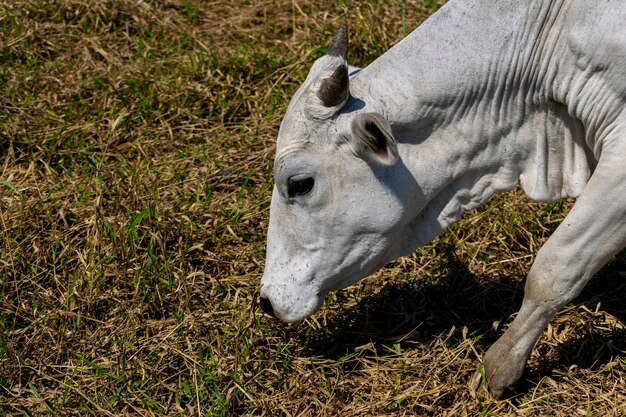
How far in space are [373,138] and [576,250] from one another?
81cm

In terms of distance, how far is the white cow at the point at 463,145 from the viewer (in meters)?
3.79

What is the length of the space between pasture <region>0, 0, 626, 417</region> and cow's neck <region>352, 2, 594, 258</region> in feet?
2.37

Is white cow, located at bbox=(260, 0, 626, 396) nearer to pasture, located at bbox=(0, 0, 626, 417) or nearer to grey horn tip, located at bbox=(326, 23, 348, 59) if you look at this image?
grey horn tip, located at bbox=(326, 23, 348, 59)

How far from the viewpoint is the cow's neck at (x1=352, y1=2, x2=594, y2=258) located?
153 inches

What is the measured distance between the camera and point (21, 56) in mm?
6645

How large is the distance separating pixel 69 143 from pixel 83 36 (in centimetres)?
112

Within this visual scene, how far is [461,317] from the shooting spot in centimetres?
477

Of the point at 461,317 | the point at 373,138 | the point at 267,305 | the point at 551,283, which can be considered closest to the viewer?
the point at 373,138

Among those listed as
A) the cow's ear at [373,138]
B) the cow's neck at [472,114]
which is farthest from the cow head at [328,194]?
the cow's neck at [472,114]

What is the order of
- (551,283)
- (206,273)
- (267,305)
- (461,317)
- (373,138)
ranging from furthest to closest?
(206,273) → (461,317) → (267,305) → (551,283) → (373,138)

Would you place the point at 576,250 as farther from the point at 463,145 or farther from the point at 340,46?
the point at 340,46

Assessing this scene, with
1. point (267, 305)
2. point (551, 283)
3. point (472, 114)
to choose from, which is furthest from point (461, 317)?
point (472, 114)

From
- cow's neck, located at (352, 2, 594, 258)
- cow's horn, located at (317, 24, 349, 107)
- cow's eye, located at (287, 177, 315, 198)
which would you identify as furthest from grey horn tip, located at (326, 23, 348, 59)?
cow's eye, located at (287, 177, 315, 198)

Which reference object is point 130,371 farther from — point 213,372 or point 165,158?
point 165,158
